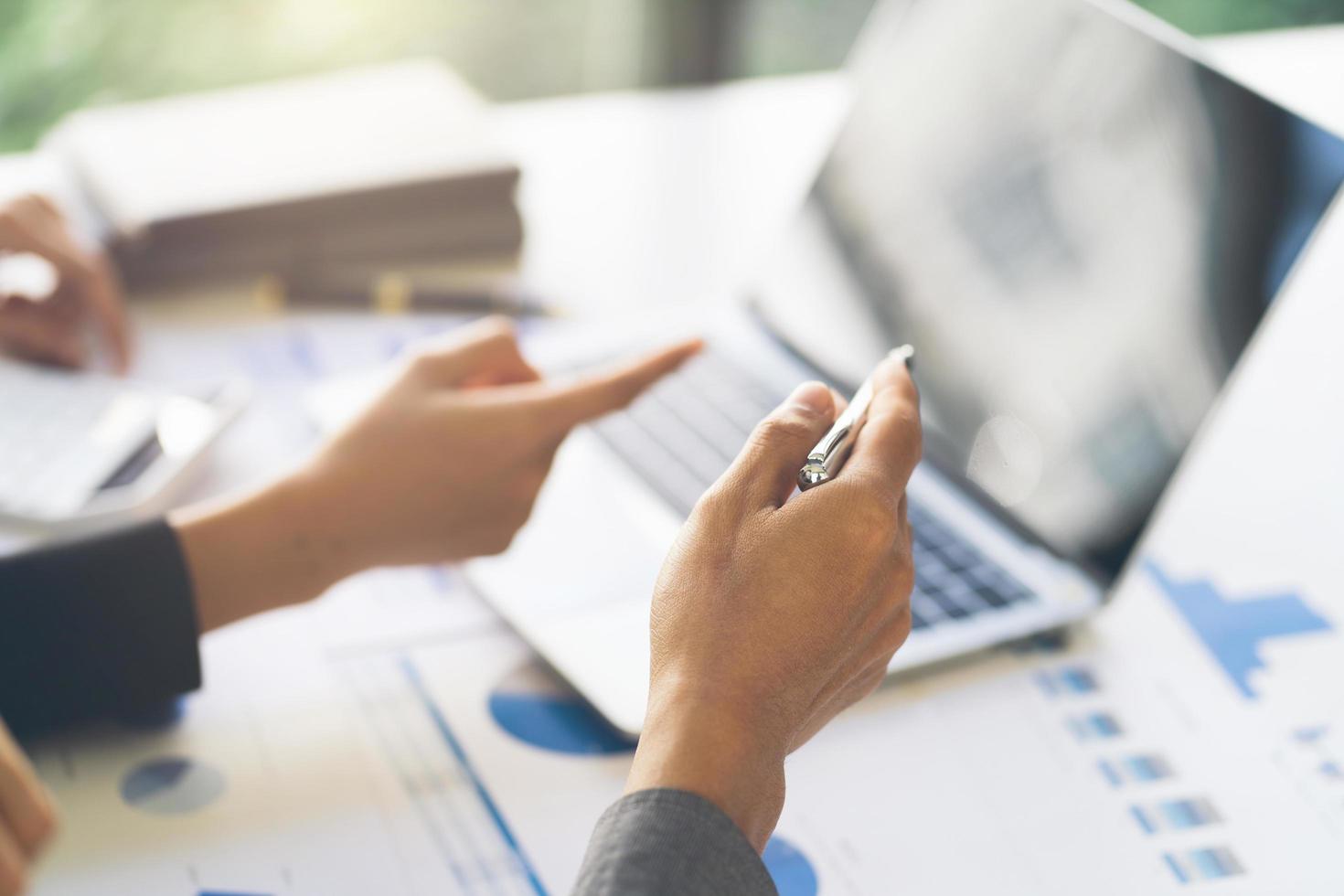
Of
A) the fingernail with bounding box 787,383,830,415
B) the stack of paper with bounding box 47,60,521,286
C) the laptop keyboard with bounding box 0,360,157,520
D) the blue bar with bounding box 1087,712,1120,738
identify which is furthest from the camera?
the stack of paper with bounding box 47,60,521,286

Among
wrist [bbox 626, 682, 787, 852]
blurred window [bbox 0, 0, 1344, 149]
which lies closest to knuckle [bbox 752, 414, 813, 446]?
wrist [bbox 626, 682, 787, 852]

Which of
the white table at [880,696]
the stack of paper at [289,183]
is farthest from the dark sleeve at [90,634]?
the stack of paper at [289,183]

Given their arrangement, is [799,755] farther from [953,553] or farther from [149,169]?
[149,169]

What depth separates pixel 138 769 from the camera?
65 cm

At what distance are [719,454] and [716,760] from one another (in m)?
0.35

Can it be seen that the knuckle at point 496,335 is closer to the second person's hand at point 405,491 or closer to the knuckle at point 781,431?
the second person's hand at point 405,491

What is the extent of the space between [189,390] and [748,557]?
0.52 metres

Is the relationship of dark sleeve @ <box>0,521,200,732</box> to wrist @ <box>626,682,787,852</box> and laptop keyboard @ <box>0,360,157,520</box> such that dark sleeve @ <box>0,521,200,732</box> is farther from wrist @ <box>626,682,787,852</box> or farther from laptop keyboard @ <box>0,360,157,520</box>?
wrist @ <box>626,682,787,852</box>

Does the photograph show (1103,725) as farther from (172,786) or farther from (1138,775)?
(172,786)

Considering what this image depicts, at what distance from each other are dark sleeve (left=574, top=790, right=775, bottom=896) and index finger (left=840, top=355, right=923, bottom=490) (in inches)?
6.2

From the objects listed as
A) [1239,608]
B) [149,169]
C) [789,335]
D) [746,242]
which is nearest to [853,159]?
[789,335]

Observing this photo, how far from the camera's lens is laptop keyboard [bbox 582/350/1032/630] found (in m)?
0.73

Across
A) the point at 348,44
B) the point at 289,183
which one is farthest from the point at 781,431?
the point at 348,44

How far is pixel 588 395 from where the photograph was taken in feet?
2.53
